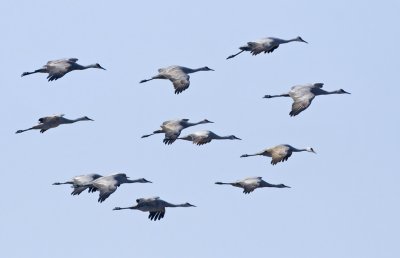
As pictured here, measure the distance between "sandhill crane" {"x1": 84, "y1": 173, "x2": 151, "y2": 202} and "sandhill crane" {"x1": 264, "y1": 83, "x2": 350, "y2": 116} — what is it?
750 cm

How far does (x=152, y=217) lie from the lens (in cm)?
8931

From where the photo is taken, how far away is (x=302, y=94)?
8681cm

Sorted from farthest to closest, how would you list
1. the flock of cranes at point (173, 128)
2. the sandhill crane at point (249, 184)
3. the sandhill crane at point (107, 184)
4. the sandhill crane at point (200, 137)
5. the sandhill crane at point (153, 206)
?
the sandhill crane at point (200, 137) → the sandhill crane at point (249, 184) → the sandhill crane at point (153, 206) → the flock of cranes at point (173, 128) → the sandhill crane at point (107, 184)

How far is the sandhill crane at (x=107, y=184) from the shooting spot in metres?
84.3

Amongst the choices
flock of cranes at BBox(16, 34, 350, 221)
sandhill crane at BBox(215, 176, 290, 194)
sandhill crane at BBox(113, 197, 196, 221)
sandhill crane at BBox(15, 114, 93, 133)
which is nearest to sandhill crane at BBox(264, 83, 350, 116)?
flock of cranes at BBox(16, 34, 350, 221)

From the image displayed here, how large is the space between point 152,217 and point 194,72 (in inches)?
270

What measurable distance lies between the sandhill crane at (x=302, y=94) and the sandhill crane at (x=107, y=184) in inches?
295

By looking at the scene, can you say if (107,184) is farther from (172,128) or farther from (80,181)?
(172,128)

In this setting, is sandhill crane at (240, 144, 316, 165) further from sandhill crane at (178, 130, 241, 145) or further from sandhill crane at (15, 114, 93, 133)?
sandhill crane at (15, 114, 93, 133)

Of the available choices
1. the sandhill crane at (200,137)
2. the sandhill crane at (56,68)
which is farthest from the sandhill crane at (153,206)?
the sandhill crane at (56,68)

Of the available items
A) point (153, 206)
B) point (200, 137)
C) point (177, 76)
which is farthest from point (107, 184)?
point (200, 137)

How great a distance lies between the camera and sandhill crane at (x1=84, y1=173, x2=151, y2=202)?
8426 centimetres

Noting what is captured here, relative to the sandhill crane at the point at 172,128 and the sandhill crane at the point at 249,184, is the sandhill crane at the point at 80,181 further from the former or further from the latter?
the sandhill crane at the point at 249,184

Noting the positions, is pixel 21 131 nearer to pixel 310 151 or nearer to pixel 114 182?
pixel 114 182
